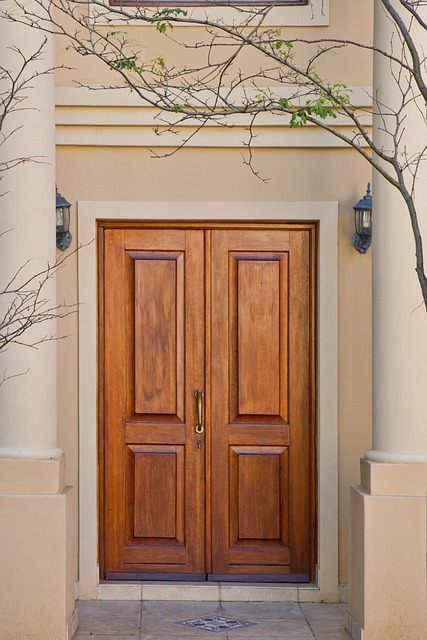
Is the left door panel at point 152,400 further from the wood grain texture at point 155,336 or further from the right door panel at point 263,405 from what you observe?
the right door panel at point 263,405

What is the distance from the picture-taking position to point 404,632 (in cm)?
592

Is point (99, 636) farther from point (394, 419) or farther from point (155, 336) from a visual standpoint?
point (394, 419)

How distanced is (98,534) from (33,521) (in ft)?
4.11

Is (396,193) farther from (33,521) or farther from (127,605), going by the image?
(127,605)

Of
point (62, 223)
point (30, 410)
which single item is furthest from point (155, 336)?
point (30, 410)

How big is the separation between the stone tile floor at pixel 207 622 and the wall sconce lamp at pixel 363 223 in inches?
98.3

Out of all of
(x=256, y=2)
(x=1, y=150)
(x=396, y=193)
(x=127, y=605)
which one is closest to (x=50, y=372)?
(x=1, y=150)

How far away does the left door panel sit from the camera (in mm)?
7195

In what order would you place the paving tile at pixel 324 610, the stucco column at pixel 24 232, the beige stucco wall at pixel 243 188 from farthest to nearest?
the beige stucco wall at pixel 243 188 < the paving tile at pixel 324 610 < the stucco column at pixel 24 232

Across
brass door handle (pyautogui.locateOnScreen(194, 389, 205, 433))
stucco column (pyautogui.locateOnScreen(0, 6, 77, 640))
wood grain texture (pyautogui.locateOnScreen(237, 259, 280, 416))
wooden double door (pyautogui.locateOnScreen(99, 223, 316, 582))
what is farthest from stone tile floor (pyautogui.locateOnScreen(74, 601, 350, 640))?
wood grain texture (pyautogui.locateOnScreen(237, 259, 280, 416))

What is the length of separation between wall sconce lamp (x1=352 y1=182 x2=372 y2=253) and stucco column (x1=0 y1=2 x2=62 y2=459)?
84.8 inches

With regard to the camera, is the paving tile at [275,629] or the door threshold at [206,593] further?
the door threshold at [206,593]

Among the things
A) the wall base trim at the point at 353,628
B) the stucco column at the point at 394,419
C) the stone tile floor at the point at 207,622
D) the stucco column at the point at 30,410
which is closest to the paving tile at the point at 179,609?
the stone tile floor at the point at 207,622

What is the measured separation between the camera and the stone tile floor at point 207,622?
630cm
